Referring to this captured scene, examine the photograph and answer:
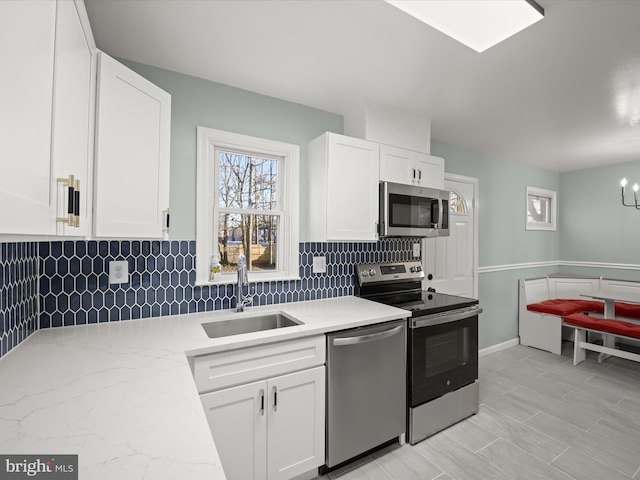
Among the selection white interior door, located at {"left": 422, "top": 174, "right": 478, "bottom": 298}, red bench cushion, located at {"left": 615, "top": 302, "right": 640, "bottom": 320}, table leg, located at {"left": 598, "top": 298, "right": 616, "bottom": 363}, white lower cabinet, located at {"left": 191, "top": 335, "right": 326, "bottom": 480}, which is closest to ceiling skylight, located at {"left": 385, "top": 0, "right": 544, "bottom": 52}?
white lower cabinet, located at {"left": 191, "top": 335, "right": 326, "bottom": 480}

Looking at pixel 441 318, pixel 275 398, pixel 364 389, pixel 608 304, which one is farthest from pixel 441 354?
pixel 608 304

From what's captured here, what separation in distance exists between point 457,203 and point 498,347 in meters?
1.90

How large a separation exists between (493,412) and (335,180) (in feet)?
7.37

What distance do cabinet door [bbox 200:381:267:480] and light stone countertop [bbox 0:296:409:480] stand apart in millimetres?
248

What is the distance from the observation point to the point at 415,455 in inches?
80.1

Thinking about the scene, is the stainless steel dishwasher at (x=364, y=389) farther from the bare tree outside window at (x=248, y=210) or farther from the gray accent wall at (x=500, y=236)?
the gray accent wall at (x=500, y=236)

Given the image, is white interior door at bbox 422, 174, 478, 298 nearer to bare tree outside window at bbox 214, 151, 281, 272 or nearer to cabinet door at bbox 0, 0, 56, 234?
bare tree outside window at bbox 214, 151, 281, 272

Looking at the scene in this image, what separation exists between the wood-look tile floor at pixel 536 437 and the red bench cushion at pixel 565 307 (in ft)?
2.34

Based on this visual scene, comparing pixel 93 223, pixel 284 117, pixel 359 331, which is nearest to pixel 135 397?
pixel 93 223

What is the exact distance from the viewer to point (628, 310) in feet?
12.3

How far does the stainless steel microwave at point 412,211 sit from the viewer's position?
94.3 inches

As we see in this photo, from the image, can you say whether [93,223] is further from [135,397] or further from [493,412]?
[493,412]

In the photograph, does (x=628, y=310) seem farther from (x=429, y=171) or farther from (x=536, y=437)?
(x=429, y=171)

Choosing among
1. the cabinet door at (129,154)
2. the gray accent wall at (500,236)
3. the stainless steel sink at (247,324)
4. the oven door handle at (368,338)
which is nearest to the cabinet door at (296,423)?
the oven door handle at (368,338)
